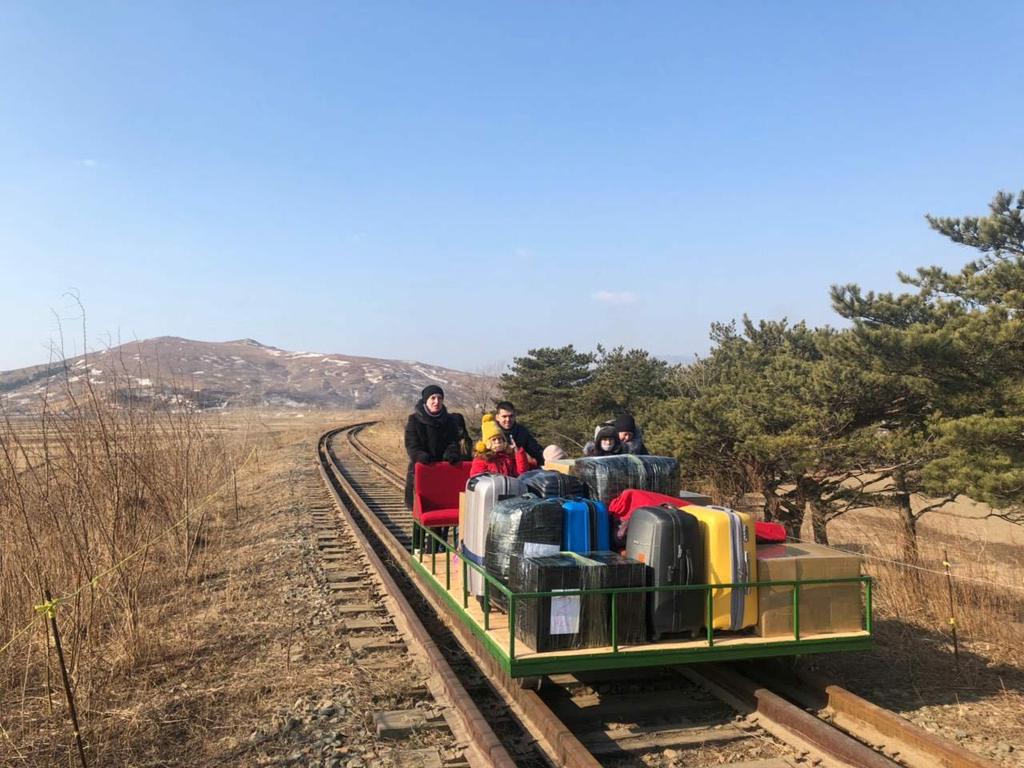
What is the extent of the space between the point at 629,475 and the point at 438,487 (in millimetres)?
2987

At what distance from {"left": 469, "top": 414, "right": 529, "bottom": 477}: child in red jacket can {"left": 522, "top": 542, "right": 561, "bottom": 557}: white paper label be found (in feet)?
6.20

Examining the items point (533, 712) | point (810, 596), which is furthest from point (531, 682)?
point (810, 596)

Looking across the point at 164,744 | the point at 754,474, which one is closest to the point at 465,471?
the point at 164,744

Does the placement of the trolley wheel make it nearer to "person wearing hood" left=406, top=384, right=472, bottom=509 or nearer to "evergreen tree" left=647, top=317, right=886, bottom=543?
"person wearing hood" left=406, top=384, right=472, bottom=509

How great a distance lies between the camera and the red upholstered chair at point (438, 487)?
8551 millimetres

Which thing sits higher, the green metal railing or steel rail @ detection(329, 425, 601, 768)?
the green metal railing

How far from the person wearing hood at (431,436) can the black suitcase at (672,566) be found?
3.75 m

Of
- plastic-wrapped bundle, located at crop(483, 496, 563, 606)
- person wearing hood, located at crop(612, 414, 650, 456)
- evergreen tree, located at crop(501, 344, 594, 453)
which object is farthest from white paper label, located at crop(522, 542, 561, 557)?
evergreen tree, located at crop(501, 344, 594, 453)

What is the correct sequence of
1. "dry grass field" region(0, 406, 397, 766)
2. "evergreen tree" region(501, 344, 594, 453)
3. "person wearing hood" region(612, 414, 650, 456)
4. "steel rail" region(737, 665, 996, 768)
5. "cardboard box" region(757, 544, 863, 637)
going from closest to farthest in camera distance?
"steel rail" region(737, 665, 996, 768)
"dry grass field" region(0, 406, 397, 766)
"cardboard box" region(757, 544, 863, 637)
"person wearing hood" region(612, 414, 650, 456)
"evergreen tree" region(501, 344, 594, 453)

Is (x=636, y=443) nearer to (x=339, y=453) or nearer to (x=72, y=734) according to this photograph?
(x=72, y=734)

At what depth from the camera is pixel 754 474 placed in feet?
51.3

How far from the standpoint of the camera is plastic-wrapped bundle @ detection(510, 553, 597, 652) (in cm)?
495

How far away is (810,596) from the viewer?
17.9ft

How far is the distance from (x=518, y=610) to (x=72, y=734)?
2.83 m
